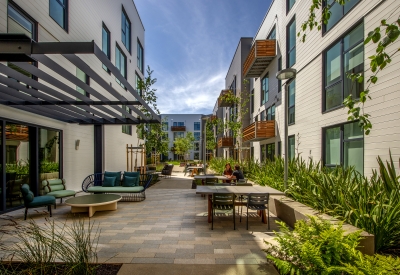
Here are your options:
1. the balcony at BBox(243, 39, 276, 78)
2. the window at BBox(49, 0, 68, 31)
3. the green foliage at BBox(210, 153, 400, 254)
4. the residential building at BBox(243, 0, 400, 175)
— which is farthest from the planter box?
the balcony at BBox(243, 39, 276, 78)

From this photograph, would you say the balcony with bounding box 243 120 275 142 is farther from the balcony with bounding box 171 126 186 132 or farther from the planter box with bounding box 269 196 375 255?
the balcony with bounding box 171 126 186 132

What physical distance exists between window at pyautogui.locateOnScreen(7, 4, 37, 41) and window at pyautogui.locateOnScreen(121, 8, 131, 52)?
9.29 meters

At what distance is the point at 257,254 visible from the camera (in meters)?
3.97

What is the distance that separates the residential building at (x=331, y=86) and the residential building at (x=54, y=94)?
5.04m

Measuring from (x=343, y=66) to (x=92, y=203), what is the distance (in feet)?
29.0

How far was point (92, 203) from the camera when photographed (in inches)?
248

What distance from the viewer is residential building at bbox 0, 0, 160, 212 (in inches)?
162

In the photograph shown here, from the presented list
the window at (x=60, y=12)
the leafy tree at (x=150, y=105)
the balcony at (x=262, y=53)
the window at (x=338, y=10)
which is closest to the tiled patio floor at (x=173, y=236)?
the window at (x=60, y=12)

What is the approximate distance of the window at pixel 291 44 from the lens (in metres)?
11.8

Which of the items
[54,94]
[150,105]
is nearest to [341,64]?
[54,94]

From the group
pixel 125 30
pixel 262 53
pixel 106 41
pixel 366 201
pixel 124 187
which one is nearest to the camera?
pixel 366 201

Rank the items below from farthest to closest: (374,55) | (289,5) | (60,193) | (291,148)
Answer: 1. (289,5)
2. (291,148)
3. (60,193)
4. (374,55)

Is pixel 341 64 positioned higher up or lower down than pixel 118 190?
higher up

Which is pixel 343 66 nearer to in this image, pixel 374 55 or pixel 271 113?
pixel 374 55
